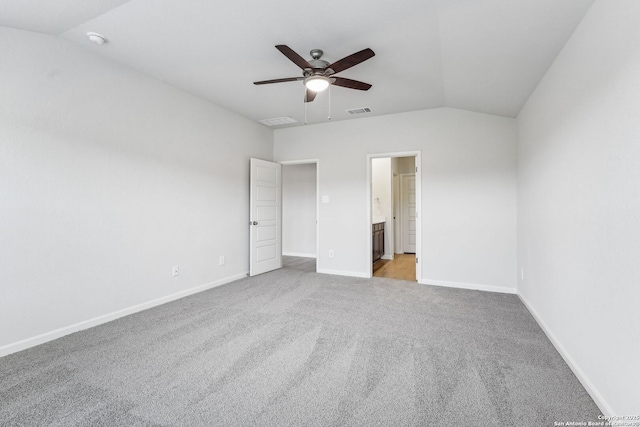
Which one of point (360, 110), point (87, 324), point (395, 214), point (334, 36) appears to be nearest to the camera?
point (334, 36)

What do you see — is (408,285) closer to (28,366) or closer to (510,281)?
(510,281)

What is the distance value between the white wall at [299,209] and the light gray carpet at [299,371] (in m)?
3.78

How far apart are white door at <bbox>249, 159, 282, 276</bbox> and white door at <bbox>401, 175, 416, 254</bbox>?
3.69 meters

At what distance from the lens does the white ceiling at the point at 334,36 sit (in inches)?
80.0

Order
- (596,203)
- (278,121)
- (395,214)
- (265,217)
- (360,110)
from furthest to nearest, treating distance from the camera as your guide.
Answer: (395,214), (265,217), (278,121), (360,110), (596,203)

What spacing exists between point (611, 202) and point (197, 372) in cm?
277

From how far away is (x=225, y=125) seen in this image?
14.3ft

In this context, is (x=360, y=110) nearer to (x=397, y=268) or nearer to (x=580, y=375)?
(x=397, y=268)

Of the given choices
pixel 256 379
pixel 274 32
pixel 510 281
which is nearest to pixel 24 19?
pixel 274 32

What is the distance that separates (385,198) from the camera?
654cm

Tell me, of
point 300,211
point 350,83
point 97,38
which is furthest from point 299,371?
Result: point 300,211

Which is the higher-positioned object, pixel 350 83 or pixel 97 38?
pixel 97 38

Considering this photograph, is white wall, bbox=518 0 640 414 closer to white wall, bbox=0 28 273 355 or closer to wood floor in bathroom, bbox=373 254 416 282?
wood floor in bathroom, bbox=373 254 416 282

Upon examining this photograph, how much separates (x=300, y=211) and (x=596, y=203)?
5.86 metres
